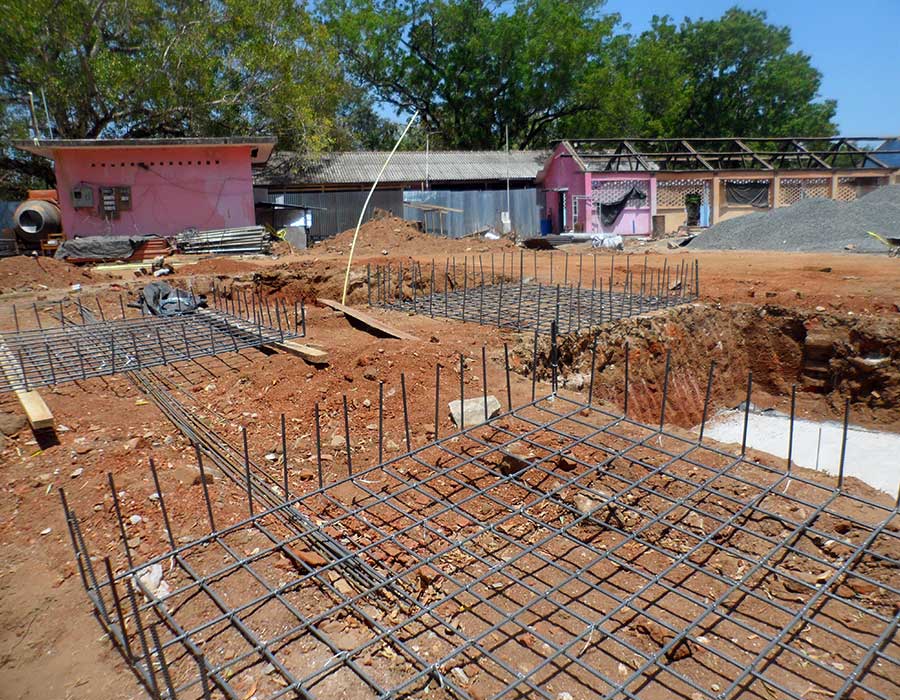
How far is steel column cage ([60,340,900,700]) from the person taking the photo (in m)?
2.27

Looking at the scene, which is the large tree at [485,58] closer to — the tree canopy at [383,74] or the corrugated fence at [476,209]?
the tree canopy at [383,74]

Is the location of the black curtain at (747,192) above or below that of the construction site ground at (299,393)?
above

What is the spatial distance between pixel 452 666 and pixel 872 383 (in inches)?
298

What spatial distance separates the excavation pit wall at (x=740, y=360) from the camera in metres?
7.18

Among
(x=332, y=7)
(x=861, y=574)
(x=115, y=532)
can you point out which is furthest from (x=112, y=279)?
(x=332, y=7)

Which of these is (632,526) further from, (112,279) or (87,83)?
(87,83)

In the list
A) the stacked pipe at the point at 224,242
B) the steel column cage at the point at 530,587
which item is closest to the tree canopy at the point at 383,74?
the stacked pipe at the point at 224,242

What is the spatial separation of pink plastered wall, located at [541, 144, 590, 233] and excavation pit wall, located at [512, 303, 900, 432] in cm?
1405

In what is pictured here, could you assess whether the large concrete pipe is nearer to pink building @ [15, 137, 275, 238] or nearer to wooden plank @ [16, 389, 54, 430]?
pink building @ [15, 137, 275, 238]

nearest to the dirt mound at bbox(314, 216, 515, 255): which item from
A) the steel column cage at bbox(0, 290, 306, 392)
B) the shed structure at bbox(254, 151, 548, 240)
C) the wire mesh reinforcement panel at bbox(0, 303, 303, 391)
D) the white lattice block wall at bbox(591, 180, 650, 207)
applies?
the shed structure at bbox(254, 151, 548, 240)

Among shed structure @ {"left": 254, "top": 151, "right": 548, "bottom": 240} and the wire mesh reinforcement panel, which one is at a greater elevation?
shed structure @ {"left": 254, "top": 151, "right": 548, "bottom": 240}

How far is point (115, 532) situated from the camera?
3107 millimetres

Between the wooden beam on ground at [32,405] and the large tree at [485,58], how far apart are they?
84.1 ft

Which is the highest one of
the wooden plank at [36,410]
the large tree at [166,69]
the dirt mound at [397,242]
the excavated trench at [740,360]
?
the large tree at [166,69]
